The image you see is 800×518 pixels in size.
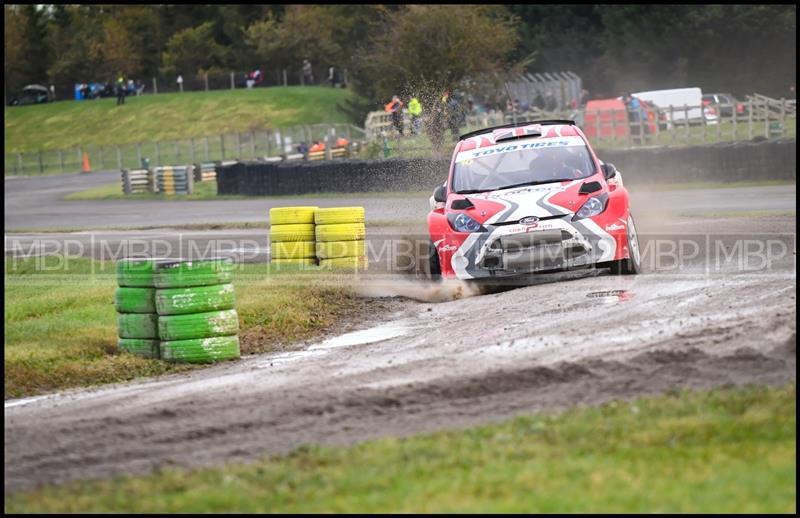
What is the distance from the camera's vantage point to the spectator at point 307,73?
3637 inches

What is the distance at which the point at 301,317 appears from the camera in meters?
13.2

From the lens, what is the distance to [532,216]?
42.2ft

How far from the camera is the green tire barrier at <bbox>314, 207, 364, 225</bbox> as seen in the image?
1614 cm

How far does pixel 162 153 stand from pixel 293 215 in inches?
2230

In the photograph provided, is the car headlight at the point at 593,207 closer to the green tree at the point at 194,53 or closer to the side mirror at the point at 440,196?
the side mirror at the point at 440,196

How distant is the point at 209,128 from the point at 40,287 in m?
67.4

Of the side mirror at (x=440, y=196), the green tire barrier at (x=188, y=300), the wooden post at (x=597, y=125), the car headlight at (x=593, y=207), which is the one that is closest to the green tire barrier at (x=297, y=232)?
the side mirror at (x=440, y=196)

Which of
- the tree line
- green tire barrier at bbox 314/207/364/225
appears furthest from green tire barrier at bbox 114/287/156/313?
the tree line

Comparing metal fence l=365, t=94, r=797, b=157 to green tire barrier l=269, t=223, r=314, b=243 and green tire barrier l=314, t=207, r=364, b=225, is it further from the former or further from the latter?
green tire barrier l=314, t=207, r=364, b=225

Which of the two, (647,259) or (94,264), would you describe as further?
(94,264)

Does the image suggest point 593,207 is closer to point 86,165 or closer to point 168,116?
point 86,165

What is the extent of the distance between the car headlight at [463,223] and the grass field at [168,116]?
65.8 metres

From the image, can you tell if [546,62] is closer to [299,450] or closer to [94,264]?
[94,264]

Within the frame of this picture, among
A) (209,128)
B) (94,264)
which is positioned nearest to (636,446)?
(94,264)
